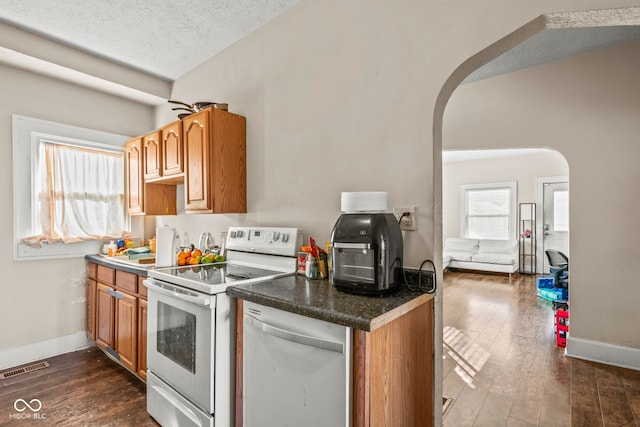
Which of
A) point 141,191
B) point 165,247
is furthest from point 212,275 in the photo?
point 141,191

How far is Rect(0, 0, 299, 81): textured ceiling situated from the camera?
88.2 inches

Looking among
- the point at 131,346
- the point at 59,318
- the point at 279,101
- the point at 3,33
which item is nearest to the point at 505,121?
the point at 279,101

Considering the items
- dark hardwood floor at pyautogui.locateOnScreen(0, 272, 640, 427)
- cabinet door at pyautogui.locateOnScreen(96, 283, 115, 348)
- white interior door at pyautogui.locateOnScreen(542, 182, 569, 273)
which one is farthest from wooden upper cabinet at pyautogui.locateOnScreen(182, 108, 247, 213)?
white interior door at pyautogui.locateOnScreen(542, 182, 569, 273)

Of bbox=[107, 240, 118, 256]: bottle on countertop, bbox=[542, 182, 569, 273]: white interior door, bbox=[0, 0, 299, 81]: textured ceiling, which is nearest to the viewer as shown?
bbox=[0, 0, 299, 81]: textured ceiling

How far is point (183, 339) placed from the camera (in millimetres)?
1846

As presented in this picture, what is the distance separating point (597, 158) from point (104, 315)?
457 cm

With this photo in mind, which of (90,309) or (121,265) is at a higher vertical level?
(121,265)

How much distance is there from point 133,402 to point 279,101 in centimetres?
235

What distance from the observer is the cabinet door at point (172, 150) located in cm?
268

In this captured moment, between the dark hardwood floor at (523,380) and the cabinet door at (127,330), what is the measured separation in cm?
221

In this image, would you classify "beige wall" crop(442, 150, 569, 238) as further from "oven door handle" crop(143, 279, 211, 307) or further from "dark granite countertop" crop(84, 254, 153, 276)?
"oven door handle" crop(143, 279, 211, 307)

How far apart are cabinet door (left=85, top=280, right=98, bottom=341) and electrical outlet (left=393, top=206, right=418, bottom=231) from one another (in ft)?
9.49

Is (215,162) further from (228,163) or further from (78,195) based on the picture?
(78,195)

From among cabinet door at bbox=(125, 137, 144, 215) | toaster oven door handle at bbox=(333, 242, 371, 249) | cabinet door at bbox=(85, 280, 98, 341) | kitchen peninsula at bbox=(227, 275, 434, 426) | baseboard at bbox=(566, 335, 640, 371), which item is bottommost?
baseboard at bbox=(566, 335, 640, 371)
